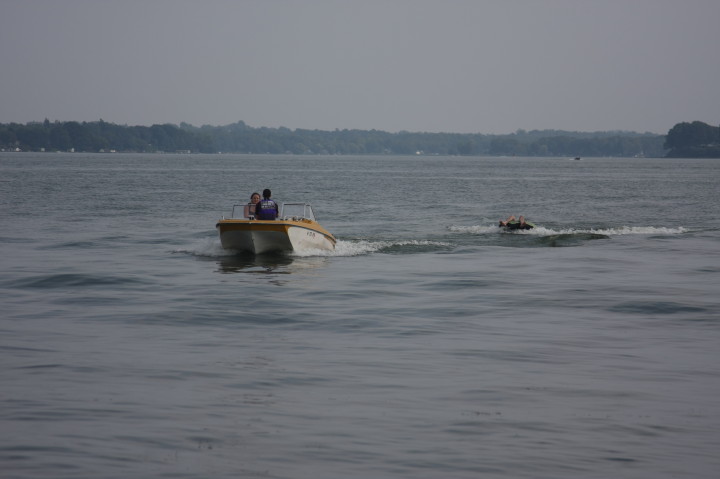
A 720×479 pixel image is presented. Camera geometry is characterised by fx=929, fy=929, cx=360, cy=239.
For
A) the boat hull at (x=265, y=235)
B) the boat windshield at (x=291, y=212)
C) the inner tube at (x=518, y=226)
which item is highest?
the boat windshield at (x=291, y=212)

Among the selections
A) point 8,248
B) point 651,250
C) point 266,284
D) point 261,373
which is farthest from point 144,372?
point 651,250

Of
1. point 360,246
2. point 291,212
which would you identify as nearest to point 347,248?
point 360,246

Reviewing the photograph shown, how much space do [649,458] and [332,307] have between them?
10705mm

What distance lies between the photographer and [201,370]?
44.1 ft

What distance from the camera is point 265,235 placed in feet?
92.3

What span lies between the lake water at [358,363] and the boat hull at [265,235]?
458 mm

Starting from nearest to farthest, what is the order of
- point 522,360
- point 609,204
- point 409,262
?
point 522,360 → point 409,262 → point 609,204

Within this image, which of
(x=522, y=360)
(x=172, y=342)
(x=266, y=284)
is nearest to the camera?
(x=522, y=360)

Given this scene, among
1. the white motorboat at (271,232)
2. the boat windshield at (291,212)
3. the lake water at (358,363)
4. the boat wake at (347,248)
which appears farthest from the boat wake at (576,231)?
the white motorboat at (271,232)

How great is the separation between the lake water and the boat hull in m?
0.46

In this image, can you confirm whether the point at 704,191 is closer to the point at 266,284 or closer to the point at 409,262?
the point at 409,262

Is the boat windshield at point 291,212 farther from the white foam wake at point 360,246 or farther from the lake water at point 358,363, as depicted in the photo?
the lake water at point 358,363

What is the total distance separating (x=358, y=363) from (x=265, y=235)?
47.4 feet

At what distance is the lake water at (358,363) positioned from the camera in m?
9.74
